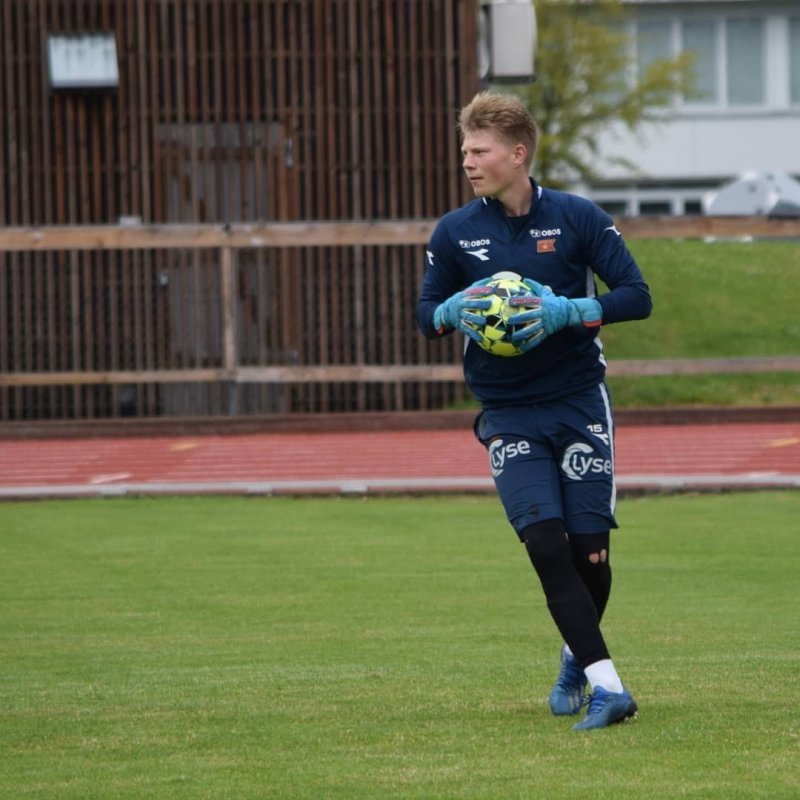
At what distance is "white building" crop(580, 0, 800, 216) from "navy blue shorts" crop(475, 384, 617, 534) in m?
45.4

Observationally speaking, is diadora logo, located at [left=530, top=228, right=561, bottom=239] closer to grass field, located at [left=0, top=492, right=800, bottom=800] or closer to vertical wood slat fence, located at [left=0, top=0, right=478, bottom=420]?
grass field, located at [left=0, top=492, right=800, bottom=800]

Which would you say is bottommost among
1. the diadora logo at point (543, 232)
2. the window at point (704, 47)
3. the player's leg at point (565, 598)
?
the player's leg at point (565, 598)

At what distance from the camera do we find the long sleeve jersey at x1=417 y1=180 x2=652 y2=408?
639 cm

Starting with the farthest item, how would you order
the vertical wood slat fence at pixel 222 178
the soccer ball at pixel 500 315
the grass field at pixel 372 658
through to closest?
the vertical wood slat fence at pixel 222 178 → the soccer ball at pixel 500 315 → the grass field at pixel 372 658

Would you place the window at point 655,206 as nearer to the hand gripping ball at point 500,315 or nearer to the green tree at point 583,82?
the green tree at point 583,82

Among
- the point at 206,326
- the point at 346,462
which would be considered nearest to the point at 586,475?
the point at 346,462

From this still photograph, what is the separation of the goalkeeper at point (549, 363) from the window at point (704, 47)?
4657cm

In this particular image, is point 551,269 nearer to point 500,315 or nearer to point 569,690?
point 500,315

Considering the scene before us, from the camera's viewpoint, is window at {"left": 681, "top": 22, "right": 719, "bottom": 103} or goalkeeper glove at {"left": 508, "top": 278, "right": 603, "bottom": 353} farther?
window at {"left": 681, "top": 22, "right": 719, "bottom": 103}

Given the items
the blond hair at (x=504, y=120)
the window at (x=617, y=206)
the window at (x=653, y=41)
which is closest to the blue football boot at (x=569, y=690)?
the blond hair at (x=504, y=120)

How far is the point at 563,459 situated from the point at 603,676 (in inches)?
29.9

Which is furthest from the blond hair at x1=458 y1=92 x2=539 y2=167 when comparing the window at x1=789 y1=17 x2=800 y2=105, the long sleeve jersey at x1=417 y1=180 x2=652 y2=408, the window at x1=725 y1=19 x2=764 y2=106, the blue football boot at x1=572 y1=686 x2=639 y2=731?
the window at x1=789 y1=17 x2=800 y2=105

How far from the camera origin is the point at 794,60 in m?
52.2

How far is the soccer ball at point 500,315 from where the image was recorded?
6.15 metres
